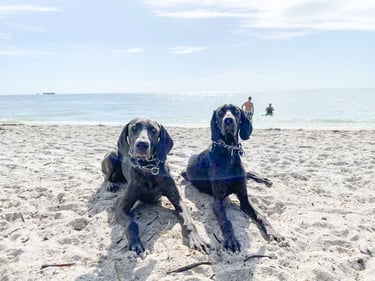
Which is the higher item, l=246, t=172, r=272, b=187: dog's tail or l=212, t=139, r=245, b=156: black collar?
l=212, t=139, r=245, b=156: black collar

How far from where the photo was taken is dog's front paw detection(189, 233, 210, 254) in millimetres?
3637

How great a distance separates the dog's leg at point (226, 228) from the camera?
3725mm

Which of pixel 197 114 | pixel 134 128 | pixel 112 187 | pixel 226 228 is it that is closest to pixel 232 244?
pixel 226 228

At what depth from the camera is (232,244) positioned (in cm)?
374

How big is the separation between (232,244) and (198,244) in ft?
1.11

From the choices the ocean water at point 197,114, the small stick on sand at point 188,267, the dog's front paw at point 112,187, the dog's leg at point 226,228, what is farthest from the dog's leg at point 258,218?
the ocean water at point 197,114

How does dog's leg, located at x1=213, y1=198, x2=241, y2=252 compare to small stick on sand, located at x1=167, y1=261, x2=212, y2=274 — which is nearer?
small stick on sand, located at x1=167, y1=261, x2=212, y2=274

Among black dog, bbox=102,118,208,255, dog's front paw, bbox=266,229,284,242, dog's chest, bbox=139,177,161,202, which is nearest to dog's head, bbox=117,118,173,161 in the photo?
black dog, bbox=102,118,208,255

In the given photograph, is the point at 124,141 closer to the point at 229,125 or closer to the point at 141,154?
the point at 141,154

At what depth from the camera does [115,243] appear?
152 inches

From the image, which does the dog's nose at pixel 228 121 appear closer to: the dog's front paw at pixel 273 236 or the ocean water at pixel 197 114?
the dog's front paw at pixel 273 236

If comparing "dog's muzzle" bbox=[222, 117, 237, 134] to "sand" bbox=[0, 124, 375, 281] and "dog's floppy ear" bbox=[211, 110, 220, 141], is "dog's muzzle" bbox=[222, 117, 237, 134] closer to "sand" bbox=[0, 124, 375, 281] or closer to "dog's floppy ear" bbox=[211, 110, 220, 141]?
"dog's floppy ear" bbox=[211, 110, 220, 141]

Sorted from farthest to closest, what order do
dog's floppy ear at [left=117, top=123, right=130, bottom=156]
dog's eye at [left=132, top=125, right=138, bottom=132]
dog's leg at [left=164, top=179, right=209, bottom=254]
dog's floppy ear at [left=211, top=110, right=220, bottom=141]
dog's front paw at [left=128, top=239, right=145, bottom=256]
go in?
dog's floppy ear at [left=211, top=110, right=220, bottom=141], dog's floppy ear at [left=117, top=123, right=130, bottom=156], dog's eye at [left=132, top=125, right=138, bottom=132], dog's leg at [left=164, top=179, right=209, bottom=254], dog's front paw at [left=128, top=239, right=145, bottom=256]

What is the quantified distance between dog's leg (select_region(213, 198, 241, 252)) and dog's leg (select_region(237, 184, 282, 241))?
0.27m
